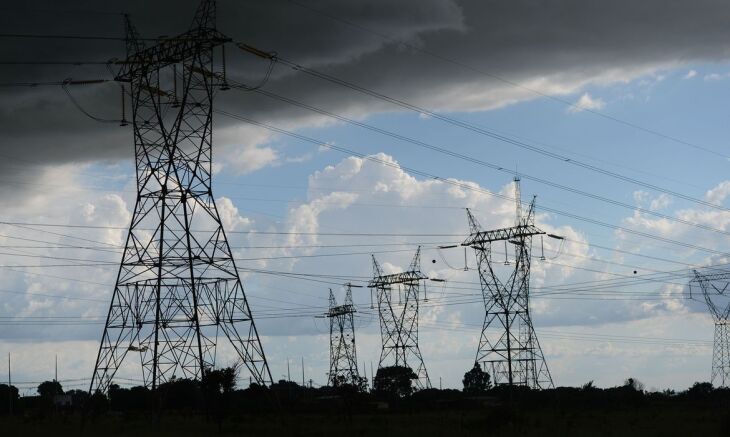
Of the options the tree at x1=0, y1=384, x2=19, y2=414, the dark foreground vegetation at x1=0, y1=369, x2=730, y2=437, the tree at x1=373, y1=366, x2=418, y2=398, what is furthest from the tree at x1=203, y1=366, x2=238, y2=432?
the tree at x1=0, y1=384, x2=19, y2=414

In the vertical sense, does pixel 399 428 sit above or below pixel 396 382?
below

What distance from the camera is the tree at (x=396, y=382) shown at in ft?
461

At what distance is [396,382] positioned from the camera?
139750 millimetres

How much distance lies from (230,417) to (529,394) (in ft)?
167

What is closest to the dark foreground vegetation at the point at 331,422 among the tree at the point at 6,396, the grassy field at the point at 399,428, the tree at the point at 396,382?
the grassy field at the point at 399,428

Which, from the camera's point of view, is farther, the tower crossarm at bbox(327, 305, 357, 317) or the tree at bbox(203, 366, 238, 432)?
the tower crossarm at bbox(327, 305, 357, 317)

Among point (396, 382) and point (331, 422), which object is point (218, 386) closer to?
point (331, 422)

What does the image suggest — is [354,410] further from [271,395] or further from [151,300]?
[151,300]

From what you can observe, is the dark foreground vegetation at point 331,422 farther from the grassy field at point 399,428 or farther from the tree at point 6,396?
the tree at point 6,396

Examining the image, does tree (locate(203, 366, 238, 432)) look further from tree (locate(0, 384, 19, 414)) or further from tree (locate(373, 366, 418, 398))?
tree (locate(0, 384, 19, 414))

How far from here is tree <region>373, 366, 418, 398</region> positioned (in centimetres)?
14038

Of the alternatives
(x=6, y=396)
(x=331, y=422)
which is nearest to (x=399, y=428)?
(x=331, y=422)

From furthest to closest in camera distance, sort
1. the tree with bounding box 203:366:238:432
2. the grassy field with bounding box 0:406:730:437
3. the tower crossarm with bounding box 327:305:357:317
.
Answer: the tower crossarm with bounding box 327:305:357:317 < the tree with bounding box 203:366:238:432 < the grassy field with bounding box 0:406:730:437

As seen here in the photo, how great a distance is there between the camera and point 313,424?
249 feet
